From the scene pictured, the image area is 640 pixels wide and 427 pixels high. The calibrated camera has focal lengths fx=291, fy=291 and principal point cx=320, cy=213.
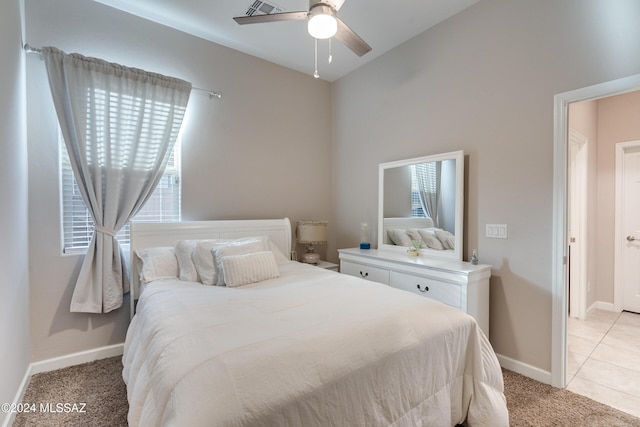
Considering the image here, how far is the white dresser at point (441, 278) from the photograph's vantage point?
88.0 inches

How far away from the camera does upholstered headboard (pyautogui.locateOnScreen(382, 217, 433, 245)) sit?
9.73ft

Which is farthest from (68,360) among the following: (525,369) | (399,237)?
(525,369)

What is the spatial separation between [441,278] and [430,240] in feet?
2.03

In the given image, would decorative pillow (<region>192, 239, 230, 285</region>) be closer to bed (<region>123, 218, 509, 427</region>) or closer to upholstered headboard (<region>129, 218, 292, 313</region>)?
bed (<region>123, 218, 509, 427</region>)

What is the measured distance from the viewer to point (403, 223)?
3.19 m

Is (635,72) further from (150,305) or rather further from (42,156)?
(42,156)

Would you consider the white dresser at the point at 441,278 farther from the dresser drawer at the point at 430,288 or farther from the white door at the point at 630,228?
the white door at the point at 630,228

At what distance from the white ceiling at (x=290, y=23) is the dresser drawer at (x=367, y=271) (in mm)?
2404

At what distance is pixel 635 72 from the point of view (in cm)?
181

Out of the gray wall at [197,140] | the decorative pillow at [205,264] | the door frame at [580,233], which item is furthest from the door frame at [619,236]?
the decorative pillow at [205,264]

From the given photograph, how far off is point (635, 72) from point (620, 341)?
8.23ft

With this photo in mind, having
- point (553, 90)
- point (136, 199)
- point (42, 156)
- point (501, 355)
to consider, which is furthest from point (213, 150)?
point (501, 355)

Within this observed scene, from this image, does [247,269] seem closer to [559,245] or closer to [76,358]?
[76,358]

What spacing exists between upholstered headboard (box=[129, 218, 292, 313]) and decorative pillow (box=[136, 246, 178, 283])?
11 centimetres
